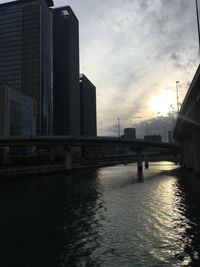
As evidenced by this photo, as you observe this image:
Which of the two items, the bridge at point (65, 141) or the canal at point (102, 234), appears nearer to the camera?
the canal at point (102, 234)

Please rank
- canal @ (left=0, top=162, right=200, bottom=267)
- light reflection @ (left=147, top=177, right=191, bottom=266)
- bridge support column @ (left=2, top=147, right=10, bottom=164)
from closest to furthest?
canal @ (left=0, top=162, right=200, bottom=267) → light reflection @ (left=147, top=177, right=191, bottom=266) → bridge support column @ (left=2, top=147, right=10, bottom=164)

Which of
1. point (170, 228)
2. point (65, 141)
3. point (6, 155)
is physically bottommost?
point (170, 228)

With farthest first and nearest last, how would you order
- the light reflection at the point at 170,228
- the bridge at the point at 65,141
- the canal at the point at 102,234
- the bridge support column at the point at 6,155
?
1. the bridge support column at the point at 6,155
2. the bridge at the point at 65,141
3. the light reflection at the point at 170,228
4. the canal at the point at 102,234

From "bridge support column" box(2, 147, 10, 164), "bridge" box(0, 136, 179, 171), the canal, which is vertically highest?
"bridge" box(0, 136, 179, 171)

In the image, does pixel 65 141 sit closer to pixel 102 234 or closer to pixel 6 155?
pixel 6 155

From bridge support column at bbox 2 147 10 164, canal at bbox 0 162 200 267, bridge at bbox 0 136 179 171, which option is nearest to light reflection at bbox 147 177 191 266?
canal at bbox 0 162 200 267

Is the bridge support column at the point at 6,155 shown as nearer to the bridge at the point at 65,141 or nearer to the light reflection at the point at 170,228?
the bridge at the point at 65,141

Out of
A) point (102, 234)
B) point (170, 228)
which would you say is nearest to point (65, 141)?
point (170, 228)

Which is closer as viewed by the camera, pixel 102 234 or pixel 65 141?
pixel 102 234

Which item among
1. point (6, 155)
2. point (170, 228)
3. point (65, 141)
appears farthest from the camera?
point (6, 155)

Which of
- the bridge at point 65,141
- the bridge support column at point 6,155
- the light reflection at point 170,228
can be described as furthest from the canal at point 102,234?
the bridge support column at point 6,155

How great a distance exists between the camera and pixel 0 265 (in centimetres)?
2023

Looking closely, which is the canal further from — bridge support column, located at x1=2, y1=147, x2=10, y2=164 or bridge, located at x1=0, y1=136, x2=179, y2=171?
bridge support column, located at x1=2, y1=147, x2=10, y2=164

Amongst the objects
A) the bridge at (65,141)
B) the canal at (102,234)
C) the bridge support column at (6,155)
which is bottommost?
the canal at (102,234)
